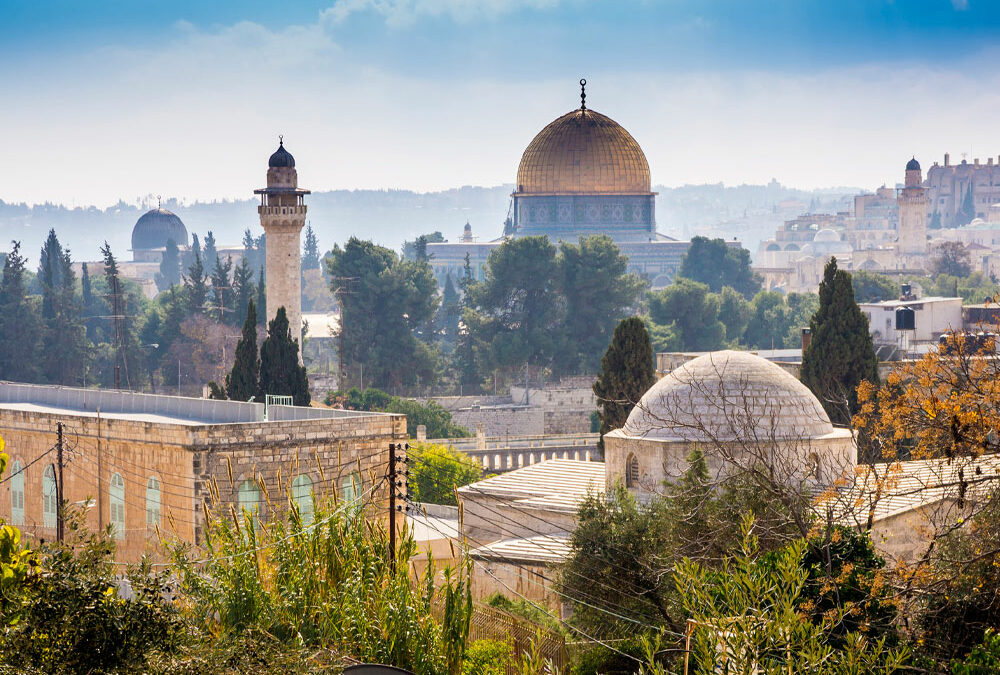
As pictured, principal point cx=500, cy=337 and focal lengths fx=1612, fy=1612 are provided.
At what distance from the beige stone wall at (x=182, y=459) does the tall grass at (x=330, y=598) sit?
17.9 ft

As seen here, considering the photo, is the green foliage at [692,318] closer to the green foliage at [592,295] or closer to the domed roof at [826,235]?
the green foliage at [592,295]

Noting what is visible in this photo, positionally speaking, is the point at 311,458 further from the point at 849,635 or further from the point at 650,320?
the point at 650,320

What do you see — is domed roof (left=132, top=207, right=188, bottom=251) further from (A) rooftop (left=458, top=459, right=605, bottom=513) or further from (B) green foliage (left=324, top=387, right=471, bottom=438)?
(A) rooftop (left=458, top=459, right=605, bottom=513)

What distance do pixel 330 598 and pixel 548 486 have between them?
8362mm

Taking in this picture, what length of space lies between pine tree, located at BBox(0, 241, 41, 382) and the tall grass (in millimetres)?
38907

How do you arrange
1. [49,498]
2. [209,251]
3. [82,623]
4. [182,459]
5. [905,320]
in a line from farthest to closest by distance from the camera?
[209,251] → [905,320] → [49,498] → [182,459] → [82,623]

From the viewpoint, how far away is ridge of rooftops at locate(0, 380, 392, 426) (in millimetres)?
22062

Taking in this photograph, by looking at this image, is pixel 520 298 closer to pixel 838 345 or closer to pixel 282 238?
pixel 282 238

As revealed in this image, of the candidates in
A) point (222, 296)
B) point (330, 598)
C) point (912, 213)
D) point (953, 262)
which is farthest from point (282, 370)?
point (912, 213)

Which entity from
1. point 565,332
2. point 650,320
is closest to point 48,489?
point 565,332

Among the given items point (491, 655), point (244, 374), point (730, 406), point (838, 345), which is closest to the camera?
point (491, 655)

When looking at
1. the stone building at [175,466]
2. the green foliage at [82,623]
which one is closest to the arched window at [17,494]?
the stone building at [175,466]

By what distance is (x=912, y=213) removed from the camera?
10050 cm

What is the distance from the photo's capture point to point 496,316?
170 ft
